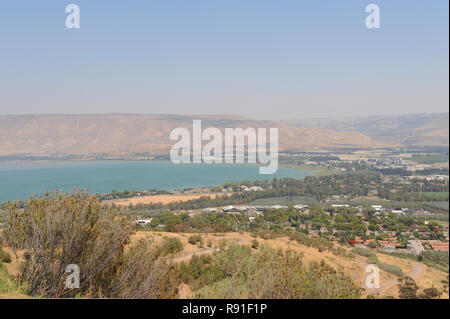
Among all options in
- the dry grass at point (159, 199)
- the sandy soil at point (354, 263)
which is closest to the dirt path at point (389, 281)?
the sandy soil at point (354, 263)

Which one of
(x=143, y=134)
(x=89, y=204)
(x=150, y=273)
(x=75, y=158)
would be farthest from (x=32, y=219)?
(x=143, y=134)

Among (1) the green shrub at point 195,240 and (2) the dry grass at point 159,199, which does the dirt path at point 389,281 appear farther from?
(2) the dry grass at point 159,199

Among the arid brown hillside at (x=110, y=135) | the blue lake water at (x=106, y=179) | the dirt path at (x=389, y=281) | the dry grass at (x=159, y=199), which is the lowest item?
the dry grass at (x=159, y=199)

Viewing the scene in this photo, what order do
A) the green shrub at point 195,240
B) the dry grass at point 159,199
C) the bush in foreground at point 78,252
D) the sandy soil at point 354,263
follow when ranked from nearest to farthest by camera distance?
the bush in foreground at point 78,252
the sandy soil at point 354,263
the green shrub at point 195,240
the dry grass at point 159,199

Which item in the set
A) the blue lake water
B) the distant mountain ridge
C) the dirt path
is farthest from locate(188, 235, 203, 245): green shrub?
the distant mountain ridge

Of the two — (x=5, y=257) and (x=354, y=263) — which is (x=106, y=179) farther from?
(x=5, y=257)

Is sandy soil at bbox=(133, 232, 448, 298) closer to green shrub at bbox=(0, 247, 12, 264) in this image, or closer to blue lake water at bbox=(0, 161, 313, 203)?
green shrub at bbox=(0, 247, 12, 264)

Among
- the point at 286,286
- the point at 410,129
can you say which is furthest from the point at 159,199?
the point at 410,129
